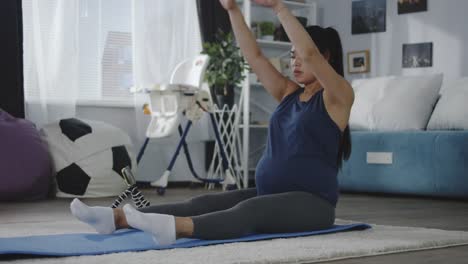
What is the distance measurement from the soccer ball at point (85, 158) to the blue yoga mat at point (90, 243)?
194cm

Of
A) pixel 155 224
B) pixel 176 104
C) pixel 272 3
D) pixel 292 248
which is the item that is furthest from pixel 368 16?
pixel 155 224

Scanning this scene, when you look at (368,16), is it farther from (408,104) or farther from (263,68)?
(263,68)

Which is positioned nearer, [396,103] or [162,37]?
[396,103]

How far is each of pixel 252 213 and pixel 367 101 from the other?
118 inches

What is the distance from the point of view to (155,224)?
173cm

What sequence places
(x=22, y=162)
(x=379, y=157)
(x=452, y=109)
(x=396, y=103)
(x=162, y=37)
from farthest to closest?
(x=162, y=37) → (x=396, y=103) → (x=379, y=157) → (x=452, y=109) → (x=22, y=162)

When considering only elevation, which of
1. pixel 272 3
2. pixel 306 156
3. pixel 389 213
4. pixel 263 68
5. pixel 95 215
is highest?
pixel 272 3

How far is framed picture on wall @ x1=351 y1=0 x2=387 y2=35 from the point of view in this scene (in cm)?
544

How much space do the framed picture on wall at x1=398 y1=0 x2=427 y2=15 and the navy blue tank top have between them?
130 inches

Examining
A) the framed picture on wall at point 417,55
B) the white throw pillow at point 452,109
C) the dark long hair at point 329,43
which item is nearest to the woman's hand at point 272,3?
the dark long hair at point 329,43

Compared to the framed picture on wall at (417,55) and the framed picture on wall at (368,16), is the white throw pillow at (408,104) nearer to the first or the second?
the framed picture on wall at (417,55)

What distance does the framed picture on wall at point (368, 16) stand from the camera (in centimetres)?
544

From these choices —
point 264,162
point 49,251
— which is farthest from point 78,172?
point 49,251

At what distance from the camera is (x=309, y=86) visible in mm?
2236
